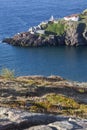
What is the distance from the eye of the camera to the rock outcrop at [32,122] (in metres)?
13.5

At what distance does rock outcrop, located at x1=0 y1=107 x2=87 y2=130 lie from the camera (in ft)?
44.3

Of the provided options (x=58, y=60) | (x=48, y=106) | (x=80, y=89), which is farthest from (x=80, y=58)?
(x=48, y=106)

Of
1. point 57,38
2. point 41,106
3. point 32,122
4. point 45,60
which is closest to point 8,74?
point 41,106

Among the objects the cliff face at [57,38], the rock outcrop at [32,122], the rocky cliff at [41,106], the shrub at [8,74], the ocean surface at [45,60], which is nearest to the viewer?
the rock outcrop at [32,122]

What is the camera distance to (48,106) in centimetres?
2145

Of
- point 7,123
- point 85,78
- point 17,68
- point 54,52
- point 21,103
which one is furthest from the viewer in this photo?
point 54,52

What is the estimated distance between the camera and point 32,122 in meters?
14.2

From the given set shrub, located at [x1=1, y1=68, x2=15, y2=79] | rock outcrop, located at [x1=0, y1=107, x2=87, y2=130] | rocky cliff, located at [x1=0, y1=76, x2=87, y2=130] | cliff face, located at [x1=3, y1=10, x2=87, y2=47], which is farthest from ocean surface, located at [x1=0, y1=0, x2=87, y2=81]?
rock outcrop, located at [x1=0, y1=107, x2=87, y2=130]

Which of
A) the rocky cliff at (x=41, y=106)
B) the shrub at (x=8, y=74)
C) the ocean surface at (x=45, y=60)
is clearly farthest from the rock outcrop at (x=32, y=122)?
the ocean surface at (x=45, y=60)

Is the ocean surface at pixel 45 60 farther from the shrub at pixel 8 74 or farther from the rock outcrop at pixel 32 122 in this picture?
the rock outcrop at pixel 32 122

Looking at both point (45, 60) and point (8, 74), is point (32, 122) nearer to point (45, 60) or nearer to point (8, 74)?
point (8, 74)

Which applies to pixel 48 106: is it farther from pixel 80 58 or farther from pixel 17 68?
pixel 80 58

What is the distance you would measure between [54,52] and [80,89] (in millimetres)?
144014

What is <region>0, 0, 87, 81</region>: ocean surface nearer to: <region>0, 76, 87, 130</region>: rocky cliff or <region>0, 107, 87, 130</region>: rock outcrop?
<region>0, 76, 87, 130</region>: rocky cliff
